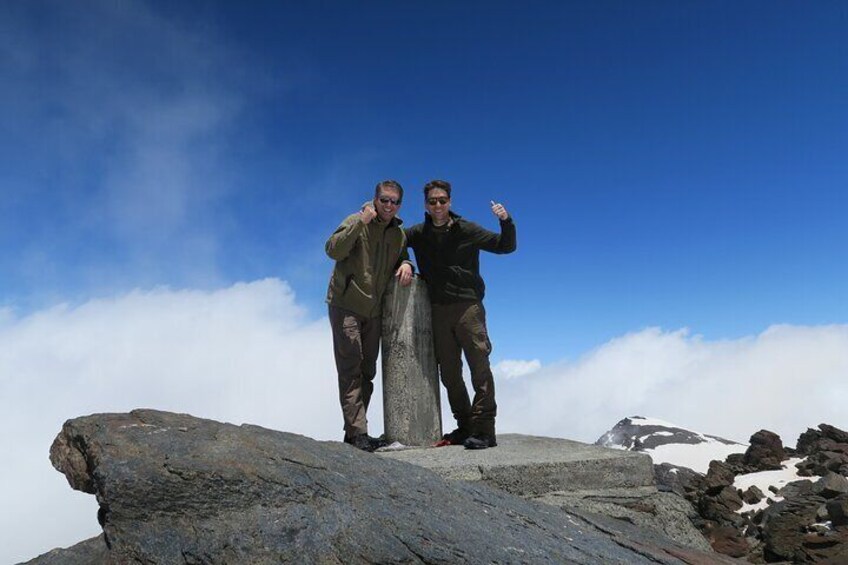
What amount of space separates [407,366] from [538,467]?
2606mm

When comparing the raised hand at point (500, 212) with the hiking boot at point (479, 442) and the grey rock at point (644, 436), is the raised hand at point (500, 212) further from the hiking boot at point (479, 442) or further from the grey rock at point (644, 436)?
the grey rock at point (644, 436)

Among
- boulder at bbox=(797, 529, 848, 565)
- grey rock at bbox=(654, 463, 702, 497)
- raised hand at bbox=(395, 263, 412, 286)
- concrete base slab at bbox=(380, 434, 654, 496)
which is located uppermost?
raised hand at bbox=(395, 263, 412, 286)

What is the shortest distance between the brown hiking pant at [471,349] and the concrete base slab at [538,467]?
0.62 m

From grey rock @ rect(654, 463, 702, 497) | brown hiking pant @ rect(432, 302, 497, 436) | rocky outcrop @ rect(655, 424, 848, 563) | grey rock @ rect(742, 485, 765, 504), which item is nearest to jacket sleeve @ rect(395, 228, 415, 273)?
brown hiking pant @ rect(432, 302, 497, 436)

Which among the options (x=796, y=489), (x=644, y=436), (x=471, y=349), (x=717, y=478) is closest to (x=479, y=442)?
(x=471, y=349)

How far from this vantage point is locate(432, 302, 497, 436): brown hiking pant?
30.2ft

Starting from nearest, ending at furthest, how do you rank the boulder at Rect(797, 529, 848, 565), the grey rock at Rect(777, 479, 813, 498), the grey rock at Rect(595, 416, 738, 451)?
the boulder at Rect(797, 529, 848, 565), the grey rock at Rect(777, 479, 813, 498), the grey rock at Rect(595, 416, 738, 451)

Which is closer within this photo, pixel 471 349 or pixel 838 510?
pixel 838 510

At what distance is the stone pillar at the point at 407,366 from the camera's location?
31.1 feet

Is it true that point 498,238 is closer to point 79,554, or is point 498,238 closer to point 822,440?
point 79,554

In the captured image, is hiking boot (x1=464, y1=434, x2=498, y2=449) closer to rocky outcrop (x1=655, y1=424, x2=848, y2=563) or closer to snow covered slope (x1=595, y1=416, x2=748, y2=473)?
rocky outcrop (x1=655, y1=424, x2=848, y2=563)

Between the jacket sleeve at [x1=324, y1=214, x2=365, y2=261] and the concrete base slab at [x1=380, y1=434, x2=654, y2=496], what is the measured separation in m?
2.65

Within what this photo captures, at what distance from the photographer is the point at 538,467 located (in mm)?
7645

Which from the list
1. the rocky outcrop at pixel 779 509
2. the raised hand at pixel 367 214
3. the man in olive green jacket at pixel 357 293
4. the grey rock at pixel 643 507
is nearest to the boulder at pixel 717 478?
the rocky outcrop at pixel 779 509
